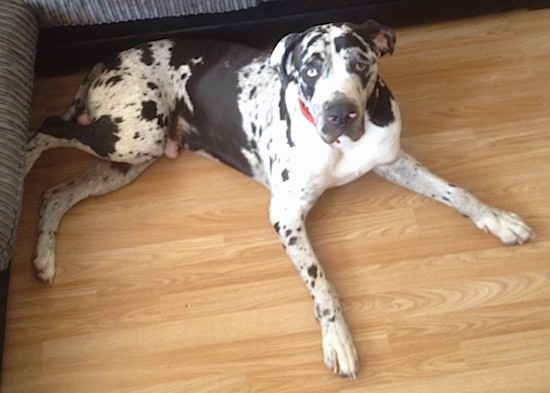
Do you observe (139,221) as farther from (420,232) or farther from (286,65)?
(420,232)

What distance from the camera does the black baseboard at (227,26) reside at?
2.53m

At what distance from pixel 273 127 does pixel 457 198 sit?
2.08 feet

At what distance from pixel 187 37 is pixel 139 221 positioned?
0.69 meters

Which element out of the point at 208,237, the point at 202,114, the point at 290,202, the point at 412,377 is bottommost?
the point at 412,377

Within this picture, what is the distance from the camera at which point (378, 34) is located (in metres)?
2.02

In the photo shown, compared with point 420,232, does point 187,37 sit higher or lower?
higher

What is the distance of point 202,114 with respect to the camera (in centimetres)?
238

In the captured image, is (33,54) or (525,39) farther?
(525,39)

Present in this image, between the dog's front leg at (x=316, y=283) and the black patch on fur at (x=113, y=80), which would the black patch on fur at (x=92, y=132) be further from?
the dog's front leg at (x=316, y=283)

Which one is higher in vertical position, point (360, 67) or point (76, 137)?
point (360, 67)

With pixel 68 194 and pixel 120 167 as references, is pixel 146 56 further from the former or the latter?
pixel 68 194

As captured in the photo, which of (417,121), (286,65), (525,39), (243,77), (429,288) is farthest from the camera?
(525,39)

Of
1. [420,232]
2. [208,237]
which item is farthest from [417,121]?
[208,237]

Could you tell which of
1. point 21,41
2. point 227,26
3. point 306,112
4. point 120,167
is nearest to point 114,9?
point 21,41
